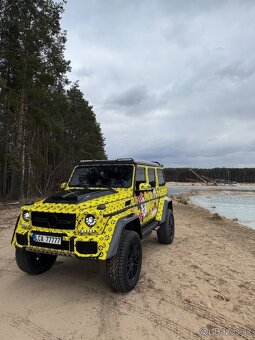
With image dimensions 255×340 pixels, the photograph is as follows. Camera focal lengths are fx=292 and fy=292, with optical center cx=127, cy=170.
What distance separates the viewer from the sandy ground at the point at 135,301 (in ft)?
11.7

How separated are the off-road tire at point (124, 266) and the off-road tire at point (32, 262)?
1.53 meters

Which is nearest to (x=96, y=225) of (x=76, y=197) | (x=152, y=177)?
(x=76, y=197)

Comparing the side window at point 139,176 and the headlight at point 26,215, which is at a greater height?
the side window at point 139,176

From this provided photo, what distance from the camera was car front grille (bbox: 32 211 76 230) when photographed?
4.38 meters

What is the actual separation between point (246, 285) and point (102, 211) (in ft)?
10.0

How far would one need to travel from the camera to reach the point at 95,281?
5.05 meters

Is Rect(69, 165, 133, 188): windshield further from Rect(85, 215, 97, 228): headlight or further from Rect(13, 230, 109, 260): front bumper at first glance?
Rect(13, 230, 109, 260): front bumper

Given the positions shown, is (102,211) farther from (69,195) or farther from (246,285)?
(246,285)

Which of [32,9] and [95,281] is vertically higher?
[32,9]

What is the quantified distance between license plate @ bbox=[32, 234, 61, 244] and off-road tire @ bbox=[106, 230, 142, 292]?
0.82 m

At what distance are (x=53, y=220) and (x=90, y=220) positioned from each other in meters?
0.65

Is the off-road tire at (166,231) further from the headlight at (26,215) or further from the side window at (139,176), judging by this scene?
the headlight at (26,215)

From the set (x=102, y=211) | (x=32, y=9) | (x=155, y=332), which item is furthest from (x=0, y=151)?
(x=155, y=332)

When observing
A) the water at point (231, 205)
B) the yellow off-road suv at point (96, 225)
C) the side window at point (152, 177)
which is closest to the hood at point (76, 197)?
the yellow off-road suv at point (96, 225)
